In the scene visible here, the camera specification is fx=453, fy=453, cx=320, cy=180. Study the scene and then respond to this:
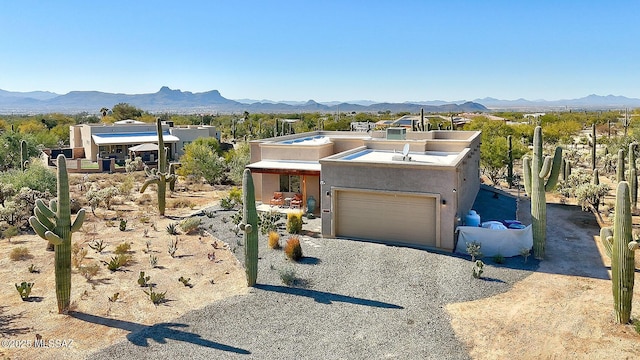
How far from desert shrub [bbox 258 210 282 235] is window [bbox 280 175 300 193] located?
2071mm

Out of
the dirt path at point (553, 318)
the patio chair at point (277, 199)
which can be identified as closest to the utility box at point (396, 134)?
the patio chair at point (277, 199)

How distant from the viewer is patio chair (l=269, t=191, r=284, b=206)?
2412 cm

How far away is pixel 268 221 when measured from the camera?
20266mm

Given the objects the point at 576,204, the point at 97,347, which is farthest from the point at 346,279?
the point at 576,204

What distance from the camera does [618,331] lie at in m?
11.0

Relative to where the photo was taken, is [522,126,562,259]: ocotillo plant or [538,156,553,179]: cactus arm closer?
[538,156,553,179]: cactus arm

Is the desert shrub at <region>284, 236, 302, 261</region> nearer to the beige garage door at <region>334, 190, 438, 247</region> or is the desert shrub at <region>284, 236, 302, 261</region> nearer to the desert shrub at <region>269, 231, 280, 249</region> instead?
the desert shrub at <region>269, 231, 280, 249</region>

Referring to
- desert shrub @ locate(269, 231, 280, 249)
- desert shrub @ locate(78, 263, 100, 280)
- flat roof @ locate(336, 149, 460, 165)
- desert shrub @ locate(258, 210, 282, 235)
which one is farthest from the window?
desert shrub @ locate(78, 263, 100, 280)

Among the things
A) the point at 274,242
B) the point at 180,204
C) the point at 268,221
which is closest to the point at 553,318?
the point at 274,242

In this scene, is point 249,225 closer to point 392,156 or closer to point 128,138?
point 392,156

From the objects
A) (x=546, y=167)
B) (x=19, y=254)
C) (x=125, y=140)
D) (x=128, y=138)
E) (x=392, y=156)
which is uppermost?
(x=128, y=138)

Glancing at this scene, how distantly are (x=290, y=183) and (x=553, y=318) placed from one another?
49.6 feet

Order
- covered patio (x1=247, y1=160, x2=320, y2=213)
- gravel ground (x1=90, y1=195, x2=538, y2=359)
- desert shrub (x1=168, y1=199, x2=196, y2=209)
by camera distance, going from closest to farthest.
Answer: gravel ground (x1=90, y1=195, x2=538, y2=359) < covered patio (x1=247, y1=160, x2=320, y2=213) < desert shrub (x1=168, y1=199, x2=196, y2=209)

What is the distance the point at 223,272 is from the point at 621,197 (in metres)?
11.8
